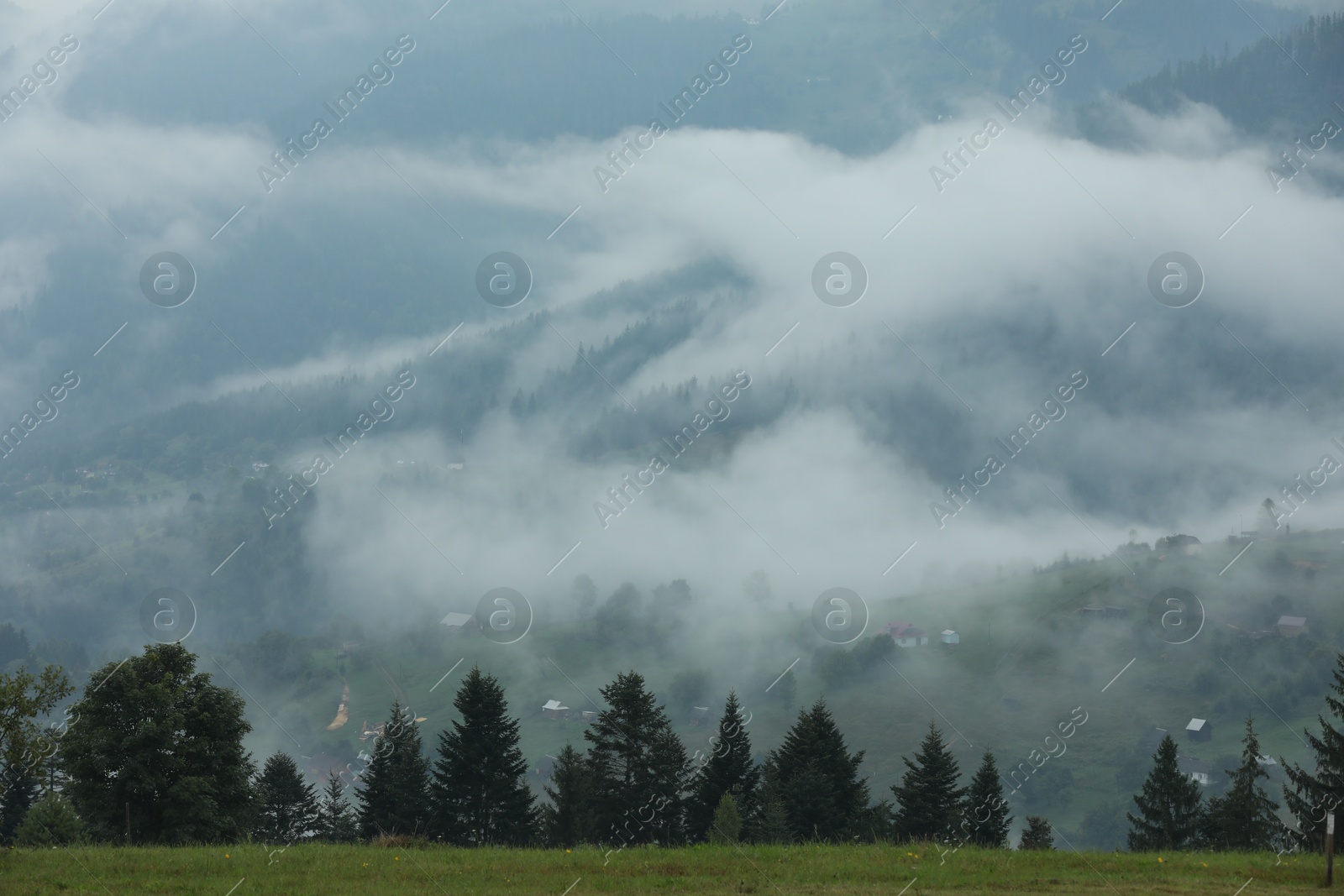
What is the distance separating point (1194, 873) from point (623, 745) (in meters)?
44.4

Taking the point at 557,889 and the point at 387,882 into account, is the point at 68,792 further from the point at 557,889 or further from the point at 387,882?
the point at 557,889

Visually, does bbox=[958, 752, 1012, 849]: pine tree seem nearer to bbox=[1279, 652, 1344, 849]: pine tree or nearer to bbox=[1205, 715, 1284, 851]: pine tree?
bbox=[1205, 715, 1284, 851]: pine tree

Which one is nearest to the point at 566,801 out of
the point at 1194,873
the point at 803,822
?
the point at 803,822

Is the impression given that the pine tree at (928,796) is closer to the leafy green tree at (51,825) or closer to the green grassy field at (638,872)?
the green grassy field at (638,872)

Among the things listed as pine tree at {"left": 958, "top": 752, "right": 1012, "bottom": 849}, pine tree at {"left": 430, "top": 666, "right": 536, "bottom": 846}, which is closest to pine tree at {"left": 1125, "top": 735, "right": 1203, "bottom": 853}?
pine tree at {"left": 958, "top": 752, "right": 1012, "bottom": 849}

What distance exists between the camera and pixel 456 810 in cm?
7106

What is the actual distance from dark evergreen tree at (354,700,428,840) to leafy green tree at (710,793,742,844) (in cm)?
2130

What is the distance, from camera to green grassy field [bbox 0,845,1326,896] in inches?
1065

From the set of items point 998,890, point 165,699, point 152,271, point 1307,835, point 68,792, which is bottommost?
point 1307,835

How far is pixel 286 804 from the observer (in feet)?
334

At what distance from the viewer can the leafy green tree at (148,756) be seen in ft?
154

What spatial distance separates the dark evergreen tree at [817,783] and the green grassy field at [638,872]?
1304 inches

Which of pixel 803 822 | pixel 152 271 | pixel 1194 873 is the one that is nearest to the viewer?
pixel 1194 873

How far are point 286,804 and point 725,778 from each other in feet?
165
